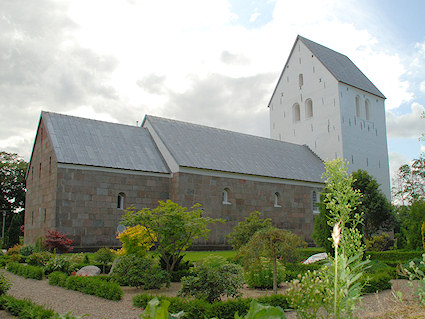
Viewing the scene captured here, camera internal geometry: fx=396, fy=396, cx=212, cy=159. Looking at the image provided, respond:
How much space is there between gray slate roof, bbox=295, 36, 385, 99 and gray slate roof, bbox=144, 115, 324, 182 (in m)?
6.05

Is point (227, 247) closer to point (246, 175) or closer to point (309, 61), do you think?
point (246, 175)

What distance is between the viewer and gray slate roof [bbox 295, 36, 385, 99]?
26.2 m

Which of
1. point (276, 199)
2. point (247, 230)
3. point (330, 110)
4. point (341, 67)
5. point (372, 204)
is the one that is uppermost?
point (341, 67)

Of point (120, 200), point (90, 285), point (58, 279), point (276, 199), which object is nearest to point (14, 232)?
point (120, 200)

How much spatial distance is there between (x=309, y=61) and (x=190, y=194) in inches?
578

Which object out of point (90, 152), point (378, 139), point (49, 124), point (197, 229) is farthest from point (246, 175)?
point (378, 139)

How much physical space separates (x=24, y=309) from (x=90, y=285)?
207cm

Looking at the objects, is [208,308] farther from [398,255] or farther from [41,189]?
[41,189]

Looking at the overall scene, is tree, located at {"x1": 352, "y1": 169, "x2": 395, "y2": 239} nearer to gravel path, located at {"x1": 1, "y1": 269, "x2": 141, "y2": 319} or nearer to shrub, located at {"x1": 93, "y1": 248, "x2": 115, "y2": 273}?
shrub, located at {"x1": 93, "y1": 248, "x2": 115, "y2": 273}

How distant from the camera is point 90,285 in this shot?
773cm

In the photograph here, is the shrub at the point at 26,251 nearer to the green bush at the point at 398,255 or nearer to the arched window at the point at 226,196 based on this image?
the arched window at the point at 226,196

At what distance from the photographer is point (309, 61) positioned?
2686 centimetres

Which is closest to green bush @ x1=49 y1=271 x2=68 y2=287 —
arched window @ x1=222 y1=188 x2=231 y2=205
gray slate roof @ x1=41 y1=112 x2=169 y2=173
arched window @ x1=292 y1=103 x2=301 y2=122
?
gray slate roof @ x1=41 y1=112 x2=169 y2=173

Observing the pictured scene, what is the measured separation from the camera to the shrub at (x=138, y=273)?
816cm
